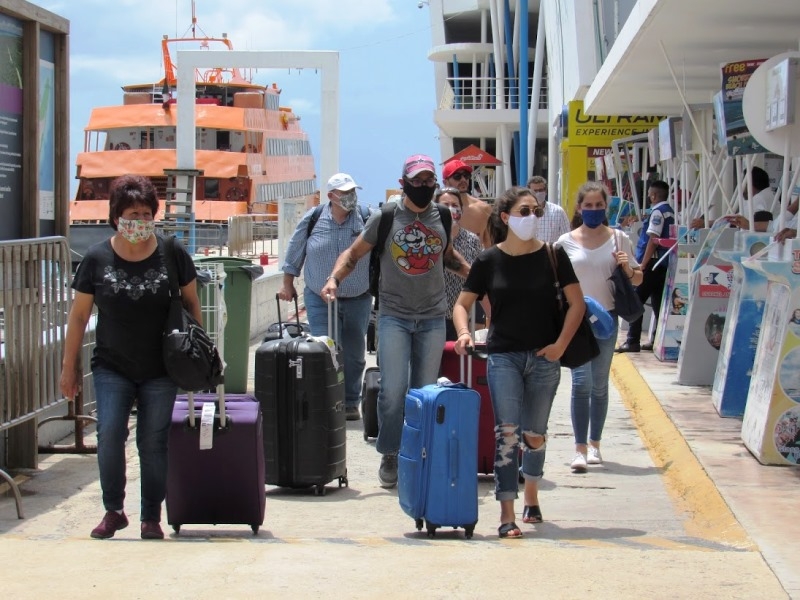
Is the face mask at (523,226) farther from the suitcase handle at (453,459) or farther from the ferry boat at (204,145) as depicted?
the ferry boat at (204,145)

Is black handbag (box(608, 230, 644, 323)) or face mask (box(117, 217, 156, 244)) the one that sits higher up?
face mask (box(117, 217, 156, 244))

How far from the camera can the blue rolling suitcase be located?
226 inches

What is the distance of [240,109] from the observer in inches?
1859

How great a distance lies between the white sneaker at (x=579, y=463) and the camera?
769 centimetres

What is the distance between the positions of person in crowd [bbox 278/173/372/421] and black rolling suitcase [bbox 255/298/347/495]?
2.03 meters

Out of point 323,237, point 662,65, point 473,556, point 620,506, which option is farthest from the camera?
point 662,65

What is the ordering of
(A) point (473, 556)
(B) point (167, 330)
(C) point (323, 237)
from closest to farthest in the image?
1. (A) point (473, 556)
2. (B) point (167, 330)
3. (C) point (323, 237)

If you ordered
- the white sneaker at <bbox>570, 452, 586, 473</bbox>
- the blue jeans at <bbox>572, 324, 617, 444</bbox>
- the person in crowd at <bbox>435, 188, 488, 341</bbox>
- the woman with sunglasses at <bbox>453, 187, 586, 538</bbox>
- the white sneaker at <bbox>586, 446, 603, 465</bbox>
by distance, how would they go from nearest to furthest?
the woman with sunglasses at <bbox>453, 187, 586, 538</bbox> < the blue jeans at <bbox>572, 324, 617, 444</bbox> < the white sneaker at <bbox>570, 452, 586, 473</bbox> < the white sneaker at <bbox>586, 446, 603, 465</bbox> < the person in crowd at <bbox>435, 188, 488, 341</bbox>

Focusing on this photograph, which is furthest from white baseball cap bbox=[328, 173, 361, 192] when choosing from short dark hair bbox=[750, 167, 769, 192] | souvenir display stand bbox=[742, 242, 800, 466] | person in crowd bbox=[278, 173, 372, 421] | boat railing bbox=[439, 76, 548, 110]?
boat railing bbox=[439, 76, 548, 110]

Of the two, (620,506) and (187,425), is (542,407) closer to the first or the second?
(620,506)

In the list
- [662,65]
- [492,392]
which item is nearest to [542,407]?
[492,392]

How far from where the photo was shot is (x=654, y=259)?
1341 cm

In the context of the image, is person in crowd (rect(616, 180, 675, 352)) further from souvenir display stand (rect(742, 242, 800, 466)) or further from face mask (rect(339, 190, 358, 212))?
souvenir display stand (rect(742, 242, 800, 466))

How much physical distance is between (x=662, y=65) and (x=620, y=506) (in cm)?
657
